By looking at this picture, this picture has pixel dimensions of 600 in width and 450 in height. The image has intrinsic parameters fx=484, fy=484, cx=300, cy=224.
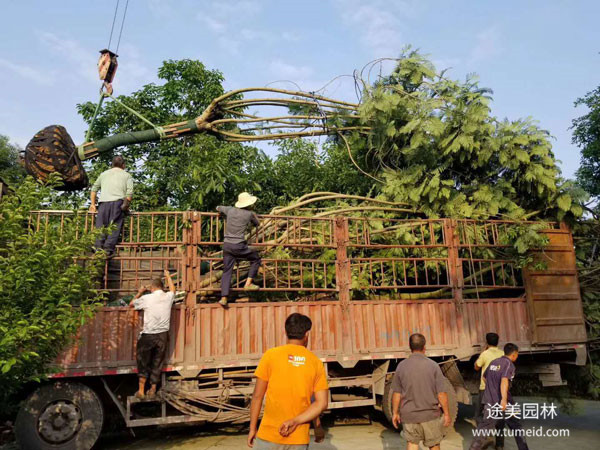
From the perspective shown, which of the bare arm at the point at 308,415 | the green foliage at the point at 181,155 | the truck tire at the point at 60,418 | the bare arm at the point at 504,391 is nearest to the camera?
the bare arm at the point at 308,415

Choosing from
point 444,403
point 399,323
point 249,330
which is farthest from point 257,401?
point 399,323

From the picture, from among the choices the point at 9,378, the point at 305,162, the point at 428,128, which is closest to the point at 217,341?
the point at 9,378

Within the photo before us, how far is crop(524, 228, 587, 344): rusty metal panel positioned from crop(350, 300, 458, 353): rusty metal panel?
4.94 ft

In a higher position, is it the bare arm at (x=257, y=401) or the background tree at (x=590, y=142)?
the background tree at (x=590, y=142)

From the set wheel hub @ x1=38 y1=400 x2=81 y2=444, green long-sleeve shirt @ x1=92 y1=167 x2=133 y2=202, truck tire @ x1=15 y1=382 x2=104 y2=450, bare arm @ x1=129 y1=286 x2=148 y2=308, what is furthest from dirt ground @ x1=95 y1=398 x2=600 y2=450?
green long-sleeve shirt @ x1=92 y1=167 x2=133 y2=202

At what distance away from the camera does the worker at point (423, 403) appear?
4.33 m

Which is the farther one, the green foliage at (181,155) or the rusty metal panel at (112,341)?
the green foliage at (181,155)

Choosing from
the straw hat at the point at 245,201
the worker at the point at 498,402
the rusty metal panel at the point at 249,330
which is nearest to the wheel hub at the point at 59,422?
the rusty metal panel at the point at 249,330

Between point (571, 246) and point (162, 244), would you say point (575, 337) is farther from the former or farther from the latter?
point (162, 244)

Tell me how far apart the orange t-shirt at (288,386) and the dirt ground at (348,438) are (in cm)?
366

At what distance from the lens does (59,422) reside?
6.07 m

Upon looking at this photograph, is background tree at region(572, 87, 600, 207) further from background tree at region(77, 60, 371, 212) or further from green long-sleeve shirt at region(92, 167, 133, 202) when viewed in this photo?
green long-sleeve shirt at region(92, 167, 133, 202)

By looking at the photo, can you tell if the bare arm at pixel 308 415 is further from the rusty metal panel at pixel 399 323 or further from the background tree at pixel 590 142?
the background tree at pixel 590 142

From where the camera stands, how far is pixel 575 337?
26.3 ft
